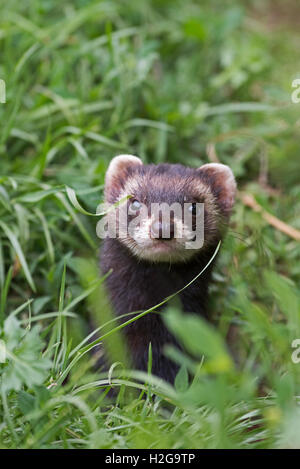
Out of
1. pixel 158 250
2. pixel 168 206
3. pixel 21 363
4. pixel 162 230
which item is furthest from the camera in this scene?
pixel 168 206

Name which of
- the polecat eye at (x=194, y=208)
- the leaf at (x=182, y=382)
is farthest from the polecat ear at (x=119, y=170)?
the leaf at (x=182, y=382)

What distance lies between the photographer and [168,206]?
4363 millimetres

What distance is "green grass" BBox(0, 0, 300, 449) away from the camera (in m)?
3.42

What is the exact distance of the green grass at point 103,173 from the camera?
11.2 ft

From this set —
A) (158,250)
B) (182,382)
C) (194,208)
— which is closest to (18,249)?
(158,250)

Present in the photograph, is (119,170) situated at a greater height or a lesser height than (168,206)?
greater

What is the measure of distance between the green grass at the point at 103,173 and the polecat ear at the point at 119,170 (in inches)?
10.5

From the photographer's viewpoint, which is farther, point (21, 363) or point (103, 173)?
point (103, 173)

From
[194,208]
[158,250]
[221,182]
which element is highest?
[221,182]

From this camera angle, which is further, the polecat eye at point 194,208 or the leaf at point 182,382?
the polecat eye at point 194,208

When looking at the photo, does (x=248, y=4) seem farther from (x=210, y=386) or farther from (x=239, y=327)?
(x=210, y=386)

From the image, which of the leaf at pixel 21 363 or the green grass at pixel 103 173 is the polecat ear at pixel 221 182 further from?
the leaf at pixel 21 363

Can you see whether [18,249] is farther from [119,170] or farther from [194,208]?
[194,208]

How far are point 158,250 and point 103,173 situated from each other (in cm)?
163
